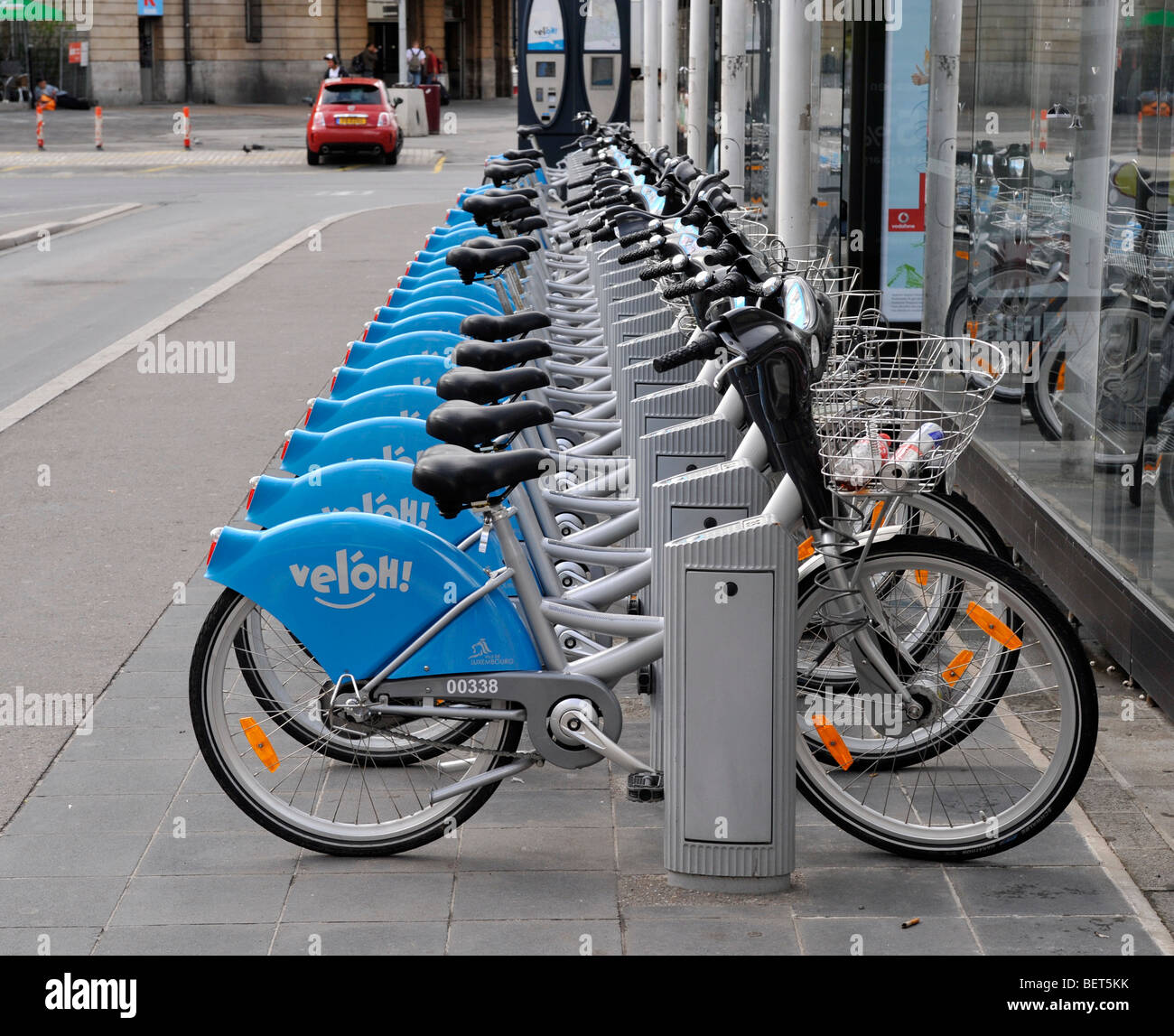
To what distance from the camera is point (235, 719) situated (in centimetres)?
385

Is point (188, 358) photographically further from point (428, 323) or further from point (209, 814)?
point (209, 814)

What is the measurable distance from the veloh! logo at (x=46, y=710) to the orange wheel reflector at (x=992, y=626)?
2489 millimetres

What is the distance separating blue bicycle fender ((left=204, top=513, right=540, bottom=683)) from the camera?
3.58 metres

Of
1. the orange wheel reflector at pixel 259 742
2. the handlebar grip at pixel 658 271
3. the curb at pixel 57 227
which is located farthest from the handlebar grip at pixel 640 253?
the curb at pixel 57 227

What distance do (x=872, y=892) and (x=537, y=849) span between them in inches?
31.0

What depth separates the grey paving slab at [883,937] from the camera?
3.27m

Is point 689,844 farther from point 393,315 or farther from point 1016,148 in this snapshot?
point 1016,148

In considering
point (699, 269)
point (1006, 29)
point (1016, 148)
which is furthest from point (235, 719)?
point (1006, 29)

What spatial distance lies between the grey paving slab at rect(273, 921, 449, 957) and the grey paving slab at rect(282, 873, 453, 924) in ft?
0.10

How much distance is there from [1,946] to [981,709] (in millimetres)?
2257

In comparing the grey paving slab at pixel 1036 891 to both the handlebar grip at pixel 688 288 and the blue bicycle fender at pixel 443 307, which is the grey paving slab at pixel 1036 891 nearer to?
the handlebar grip at pixel 688 288

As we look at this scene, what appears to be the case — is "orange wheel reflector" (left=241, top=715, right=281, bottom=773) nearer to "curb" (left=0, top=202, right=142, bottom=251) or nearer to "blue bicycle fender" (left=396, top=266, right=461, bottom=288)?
"blue bicycle fender" (left=396, top=266, right=461, bottom=288)
